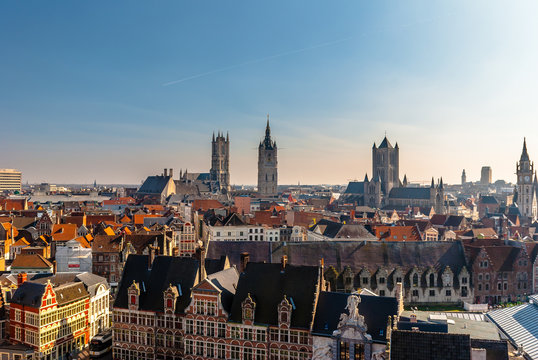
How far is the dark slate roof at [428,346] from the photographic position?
113 feet

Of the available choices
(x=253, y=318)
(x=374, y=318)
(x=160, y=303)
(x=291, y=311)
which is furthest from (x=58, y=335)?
(x=374, y=318)

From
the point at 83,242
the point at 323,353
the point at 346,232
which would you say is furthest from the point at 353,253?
the point at 83,242

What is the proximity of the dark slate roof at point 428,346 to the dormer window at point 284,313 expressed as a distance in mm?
10690

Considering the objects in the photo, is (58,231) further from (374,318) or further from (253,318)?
(374,318)

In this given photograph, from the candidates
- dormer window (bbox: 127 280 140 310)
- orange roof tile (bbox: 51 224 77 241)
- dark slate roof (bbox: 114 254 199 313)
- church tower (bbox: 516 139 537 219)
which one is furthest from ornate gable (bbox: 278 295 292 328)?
church tower (bbox: 516 139 537 219)

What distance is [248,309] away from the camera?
4519 centimetres

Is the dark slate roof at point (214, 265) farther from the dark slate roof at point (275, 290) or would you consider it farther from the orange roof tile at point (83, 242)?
the orange roof tile at point (83, 242)

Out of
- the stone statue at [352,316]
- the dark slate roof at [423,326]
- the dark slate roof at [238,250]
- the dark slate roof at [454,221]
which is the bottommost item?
the dark slate roof at [423,326]

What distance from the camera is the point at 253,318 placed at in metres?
45.2

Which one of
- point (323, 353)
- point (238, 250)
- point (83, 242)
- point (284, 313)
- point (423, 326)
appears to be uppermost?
point (238, 250)

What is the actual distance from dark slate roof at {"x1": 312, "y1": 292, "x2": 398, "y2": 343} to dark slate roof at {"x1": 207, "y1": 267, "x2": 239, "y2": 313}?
913cm

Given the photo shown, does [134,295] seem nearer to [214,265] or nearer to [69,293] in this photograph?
[214,265]

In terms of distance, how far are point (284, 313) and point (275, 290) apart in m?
2.90

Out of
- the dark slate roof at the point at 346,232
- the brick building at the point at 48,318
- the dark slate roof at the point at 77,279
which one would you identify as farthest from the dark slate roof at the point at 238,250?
the dark slate roof at the point at 346,232
